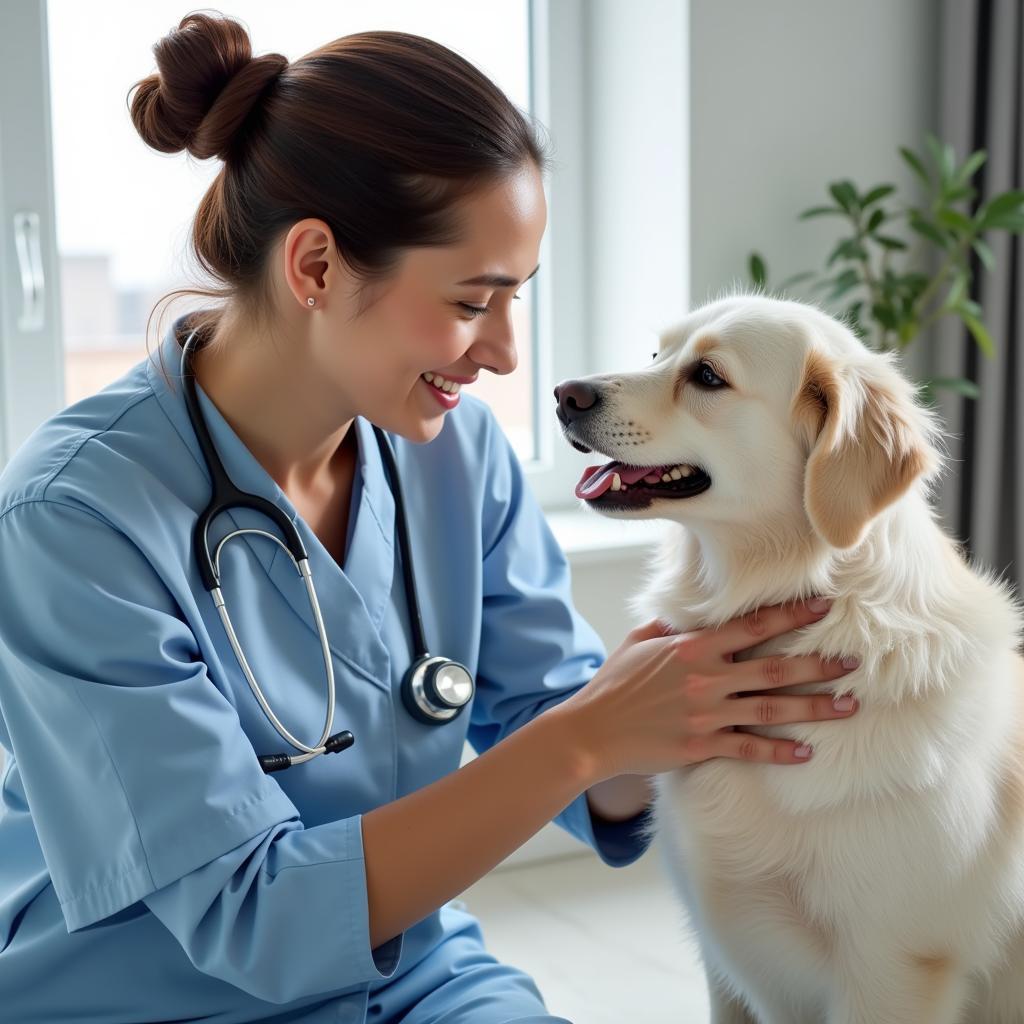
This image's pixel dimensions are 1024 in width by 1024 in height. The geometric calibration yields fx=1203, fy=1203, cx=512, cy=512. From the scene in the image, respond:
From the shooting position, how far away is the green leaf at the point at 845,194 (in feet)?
7.59

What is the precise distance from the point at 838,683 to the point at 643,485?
0.89 ft

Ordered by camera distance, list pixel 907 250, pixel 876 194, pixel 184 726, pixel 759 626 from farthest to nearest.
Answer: pixel 907 250 → pixel 876 194 → pixel 759 626 → pixel 184 726

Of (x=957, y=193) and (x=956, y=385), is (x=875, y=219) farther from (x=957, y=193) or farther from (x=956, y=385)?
(x=956, y=385)

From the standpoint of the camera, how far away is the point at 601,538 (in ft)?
7.54

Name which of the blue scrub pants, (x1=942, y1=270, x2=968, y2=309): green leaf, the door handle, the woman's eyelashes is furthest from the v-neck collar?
(x1=942, y1=270, x2=968, y2=309): green leaf

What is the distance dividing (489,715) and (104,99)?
1341 mm

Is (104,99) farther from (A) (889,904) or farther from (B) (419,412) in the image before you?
(A) (889,904)

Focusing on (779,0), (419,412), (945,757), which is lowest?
(945,757)

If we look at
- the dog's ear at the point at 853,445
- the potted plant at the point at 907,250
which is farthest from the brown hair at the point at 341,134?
the potted plant at the point at 907,250

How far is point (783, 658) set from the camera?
3.76 feet

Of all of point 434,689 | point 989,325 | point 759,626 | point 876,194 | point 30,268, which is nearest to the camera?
point 759,626

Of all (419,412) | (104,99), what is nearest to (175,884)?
(419,412)

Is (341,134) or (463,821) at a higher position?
(341,134)

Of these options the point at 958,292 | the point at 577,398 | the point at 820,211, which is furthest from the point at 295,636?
the point at 958,292
